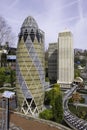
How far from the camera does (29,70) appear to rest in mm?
36594

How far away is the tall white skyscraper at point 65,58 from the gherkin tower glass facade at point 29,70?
39.6 m

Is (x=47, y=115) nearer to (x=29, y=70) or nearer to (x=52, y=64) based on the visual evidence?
(x=29, y=70)

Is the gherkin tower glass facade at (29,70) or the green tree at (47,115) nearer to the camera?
the green tree at (47,115)

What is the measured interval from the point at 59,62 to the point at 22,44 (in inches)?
1658

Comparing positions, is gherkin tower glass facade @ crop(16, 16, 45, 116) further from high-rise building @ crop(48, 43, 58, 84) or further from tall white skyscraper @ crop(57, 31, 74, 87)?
high-rise building @ crop(48, 43, 58, 84)

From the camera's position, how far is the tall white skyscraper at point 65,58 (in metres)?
76.8

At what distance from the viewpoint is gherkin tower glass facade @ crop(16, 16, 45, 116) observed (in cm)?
3675

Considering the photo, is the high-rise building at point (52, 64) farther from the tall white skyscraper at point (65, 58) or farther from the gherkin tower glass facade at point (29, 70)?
the gherkin tower glass facade at point (29, 70)

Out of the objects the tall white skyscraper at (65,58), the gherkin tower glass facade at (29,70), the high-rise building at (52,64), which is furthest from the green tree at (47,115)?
the high-rise building at (52,64)

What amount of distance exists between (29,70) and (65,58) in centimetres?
4229

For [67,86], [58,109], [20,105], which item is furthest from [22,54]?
[67,86]

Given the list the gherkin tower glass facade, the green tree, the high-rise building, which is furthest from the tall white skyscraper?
the green tree

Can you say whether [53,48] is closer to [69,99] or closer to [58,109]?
[69,99]

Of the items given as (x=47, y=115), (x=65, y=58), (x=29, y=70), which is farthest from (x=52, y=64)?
(x=47, y=115)
